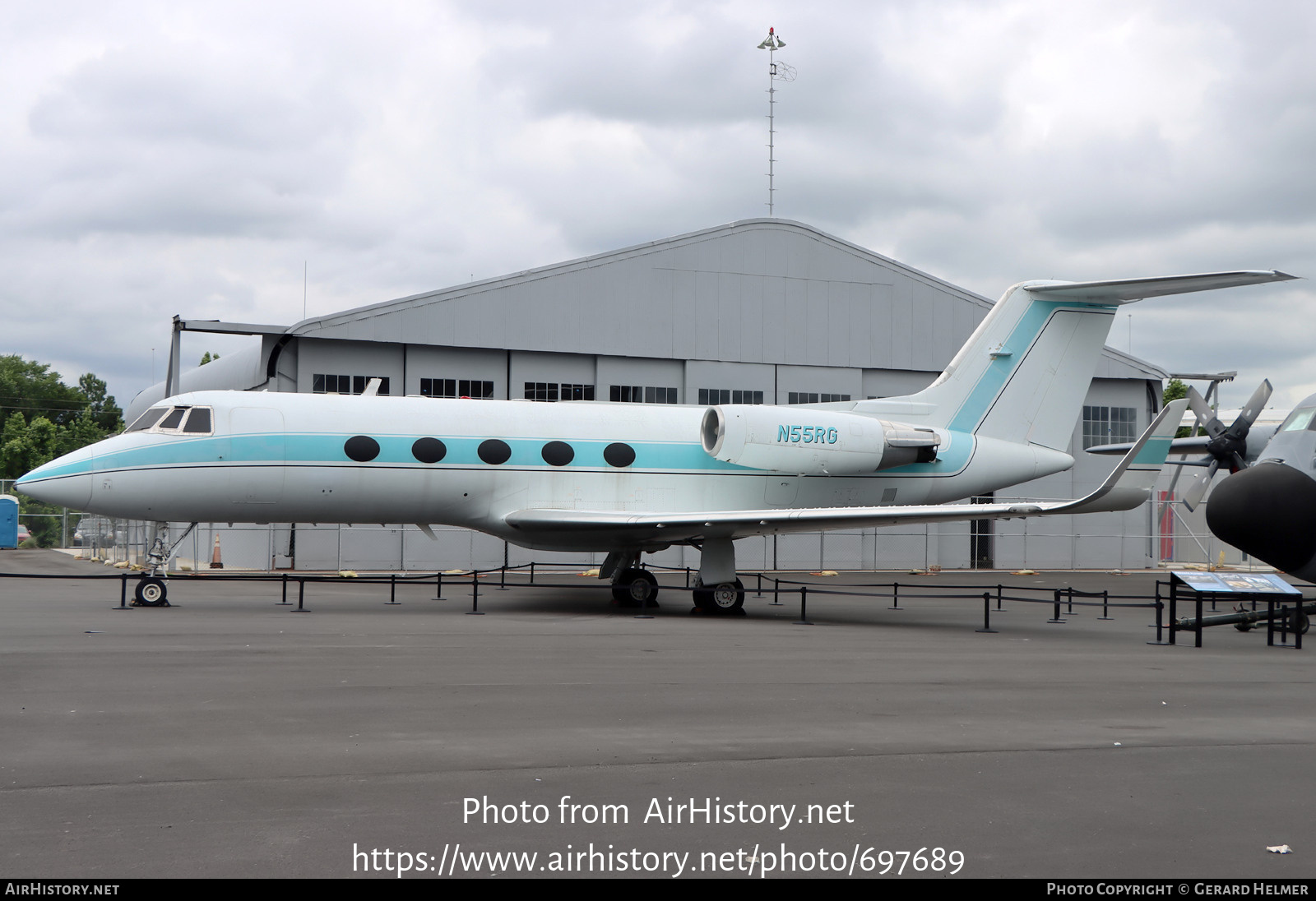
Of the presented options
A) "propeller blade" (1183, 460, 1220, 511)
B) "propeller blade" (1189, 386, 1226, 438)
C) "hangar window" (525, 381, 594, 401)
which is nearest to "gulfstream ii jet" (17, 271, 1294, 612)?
"propeller blade" (1189, 386, 1226, 438)

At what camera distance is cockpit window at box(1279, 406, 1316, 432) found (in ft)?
54.6

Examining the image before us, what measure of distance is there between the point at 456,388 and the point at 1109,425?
23.7 metres

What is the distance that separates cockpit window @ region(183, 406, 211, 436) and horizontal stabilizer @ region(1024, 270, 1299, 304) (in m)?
14.9

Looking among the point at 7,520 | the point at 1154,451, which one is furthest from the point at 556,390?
the point at 7,520

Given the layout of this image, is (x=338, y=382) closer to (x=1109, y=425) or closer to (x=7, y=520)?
(x=7, y=520)

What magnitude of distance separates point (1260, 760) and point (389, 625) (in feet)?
36.4

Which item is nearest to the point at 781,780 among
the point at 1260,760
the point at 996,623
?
the point at 1260,760

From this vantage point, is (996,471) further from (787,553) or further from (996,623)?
(787,553)

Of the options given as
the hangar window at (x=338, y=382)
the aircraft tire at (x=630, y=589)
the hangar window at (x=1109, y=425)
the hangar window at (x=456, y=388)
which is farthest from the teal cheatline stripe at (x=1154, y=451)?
the hangar window at (x=1109, y=425)

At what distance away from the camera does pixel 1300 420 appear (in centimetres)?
1684

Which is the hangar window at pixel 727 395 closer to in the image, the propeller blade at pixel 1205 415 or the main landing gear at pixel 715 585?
the propeller blade at pixel 1205 415

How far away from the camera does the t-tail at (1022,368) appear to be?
19.7m

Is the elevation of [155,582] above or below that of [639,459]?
below

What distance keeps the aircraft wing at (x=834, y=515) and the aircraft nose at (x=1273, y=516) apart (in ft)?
4.01
